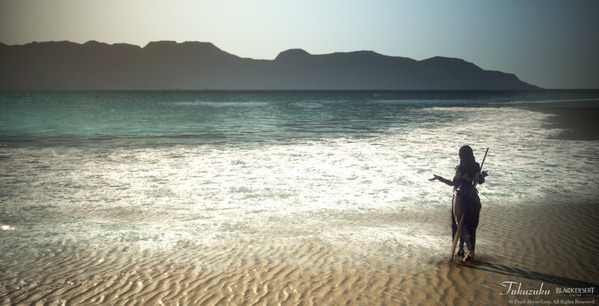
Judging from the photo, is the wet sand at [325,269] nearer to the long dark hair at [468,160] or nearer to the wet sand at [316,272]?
the wet sand at [316,272]

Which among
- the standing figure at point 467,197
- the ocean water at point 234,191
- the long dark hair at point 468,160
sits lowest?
the ocean water at point 234,191

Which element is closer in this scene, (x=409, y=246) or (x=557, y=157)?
(x=409, y=246)

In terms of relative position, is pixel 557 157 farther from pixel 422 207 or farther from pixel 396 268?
pixel 396 268

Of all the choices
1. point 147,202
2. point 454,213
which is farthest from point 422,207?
point 147,202

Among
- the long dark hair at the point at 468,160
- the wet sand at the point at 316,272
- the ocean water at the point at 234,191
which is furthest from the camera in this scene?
the ocean water at the point at 234,191

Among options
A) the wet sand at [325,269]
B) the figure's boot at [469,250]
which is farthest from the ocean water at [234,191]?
the figure's boot at [469,250]

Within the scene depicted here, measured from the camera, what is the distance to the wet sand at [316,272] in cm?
471

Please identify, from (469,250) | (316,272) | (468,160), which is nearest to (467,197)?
(468,160)

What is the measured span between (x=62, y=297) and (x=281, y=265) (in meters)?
2.52

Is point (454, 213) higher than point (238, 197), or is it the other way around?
point (454, 213)

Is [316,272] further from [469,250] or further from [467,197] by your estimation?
[467,197]

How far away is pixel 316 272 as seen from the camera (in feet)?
17.5

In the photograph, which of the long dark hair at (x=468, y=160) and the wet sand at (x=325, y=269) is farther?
the long dark hair at (x=468, y=160)

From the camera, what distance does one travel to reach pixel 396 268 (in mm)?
5461
